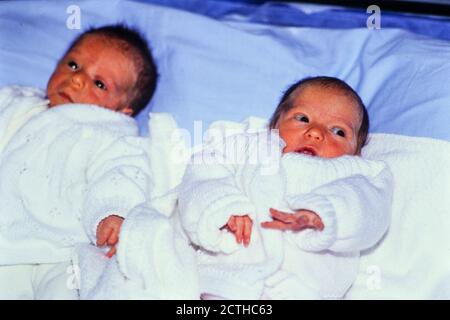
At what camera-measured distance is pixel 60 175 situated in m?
1.58

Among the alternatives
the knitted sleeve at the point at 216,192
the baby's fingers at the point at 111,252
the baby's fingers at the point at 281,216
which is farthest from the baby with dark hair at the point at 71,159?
the baby's fingers at the point at 281,216

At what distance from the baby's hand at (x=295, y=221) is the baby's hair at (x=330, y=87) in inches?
11.3

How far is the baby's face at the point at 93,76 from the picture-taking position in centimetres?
171

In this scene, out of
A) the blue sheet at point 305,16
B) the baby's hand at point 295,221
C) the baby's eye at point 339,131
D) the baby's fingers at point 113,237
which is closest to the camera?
the baby's hand at point 295,221

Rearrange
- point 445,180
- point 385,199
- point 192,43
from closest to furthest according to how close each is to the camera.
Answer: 1. point 385,199
2. point 445,180
3. point 192,43

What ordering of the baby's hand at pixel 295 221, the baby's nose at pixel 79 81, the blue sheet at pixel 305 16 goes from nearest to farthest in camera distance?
the baby's hand at pixel 295 221
the baby's nose at pixel 79 81
the blue sheet at pixel 305 16

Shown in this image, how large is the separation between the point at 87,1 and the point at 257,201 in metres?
0.80

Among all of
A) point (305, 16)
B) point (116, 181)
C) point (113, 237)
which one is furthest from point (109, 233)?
point (305, 16)

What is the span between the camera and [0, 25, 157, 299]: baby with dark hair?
1.50 meters

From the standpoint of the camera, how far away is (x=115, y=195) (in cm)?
150

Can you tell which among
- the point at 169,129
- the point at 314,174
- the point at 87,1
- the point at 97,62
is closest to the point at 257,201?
the point at 314,174

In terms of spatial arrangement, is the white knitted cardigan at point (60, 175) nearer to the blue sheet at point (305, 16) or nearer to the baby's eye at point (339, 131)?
the baby's eye at point (339, 131)
